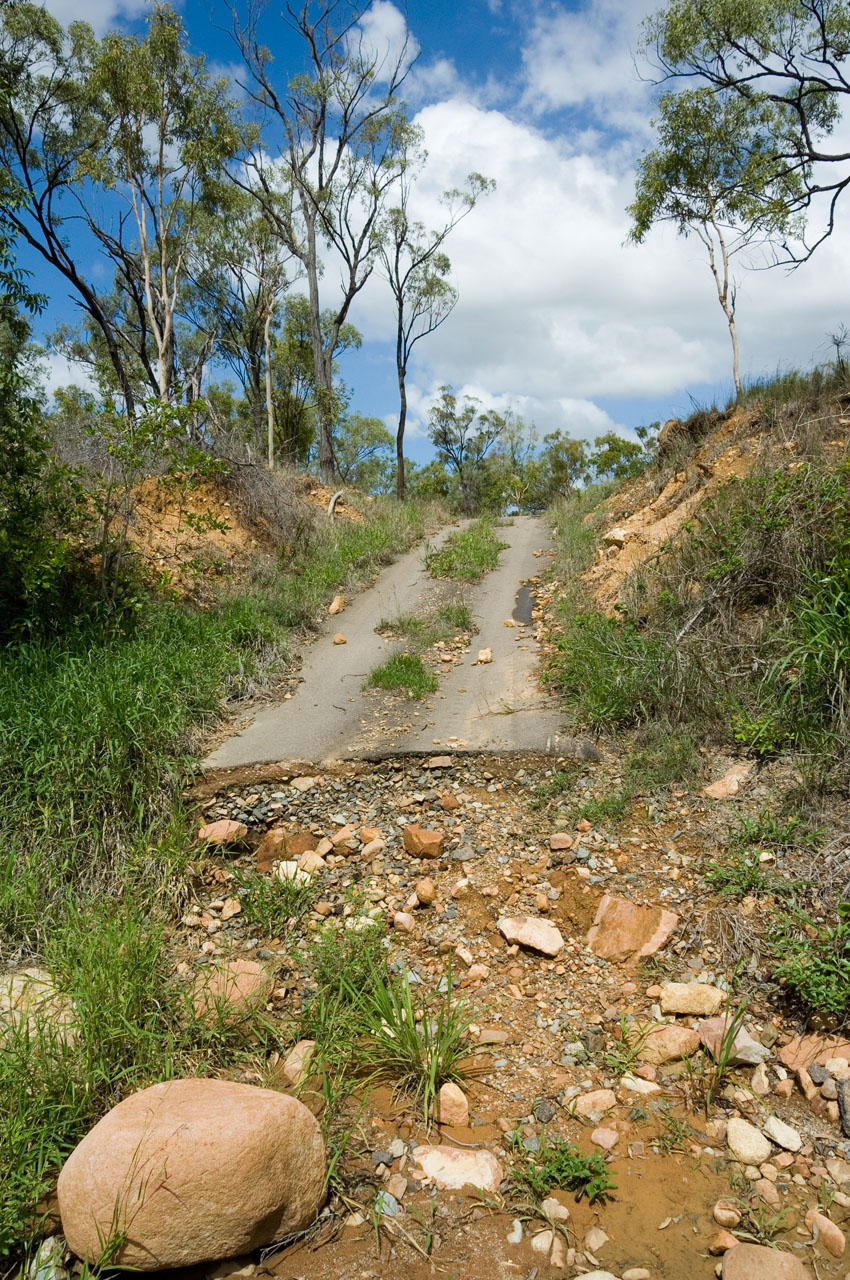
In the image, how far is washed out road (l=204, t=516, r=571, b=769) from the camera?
5.00 m

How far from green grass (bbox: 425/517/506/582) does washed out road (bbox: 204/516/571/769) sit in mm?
1567

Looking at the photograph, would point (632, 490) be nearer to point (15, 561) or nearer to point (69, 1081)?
point (15, 561)

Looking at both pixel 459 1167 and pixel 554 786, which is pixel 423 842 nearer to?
pixel 554 786

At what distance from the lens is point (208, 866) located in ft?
13.3

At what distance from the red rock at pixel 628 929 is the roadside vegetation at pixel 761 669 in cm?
34

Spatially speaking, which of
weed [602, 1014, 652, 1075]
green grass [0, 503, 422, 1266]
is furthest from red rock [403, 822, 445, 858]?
weed [602, 1014, 652, 1075]

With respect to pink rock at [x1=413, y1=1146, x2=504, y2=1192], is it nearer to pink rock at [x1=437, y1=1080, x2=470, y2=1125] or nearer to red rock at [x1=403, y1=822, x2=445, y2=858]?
A: pink rock at [x1=437, y1=1080, x2=470, y2=1125]

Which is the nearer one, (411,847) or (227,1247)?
(227,1247)

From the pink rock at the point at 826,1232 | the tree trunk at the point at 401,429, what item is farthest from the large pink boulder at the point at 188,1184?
the tree trunk at the point at 401,429

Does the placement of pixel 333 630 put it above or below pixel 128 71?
below

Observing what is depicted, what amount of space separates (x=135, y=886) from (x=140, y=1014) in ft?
3.42

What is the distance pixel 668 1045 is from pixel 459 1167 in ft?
2.94

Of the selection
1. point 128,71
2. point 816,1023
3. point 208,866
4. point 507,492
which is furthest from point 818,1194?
point 507,492

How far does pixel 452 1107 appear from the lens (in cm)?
254
